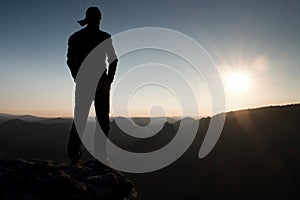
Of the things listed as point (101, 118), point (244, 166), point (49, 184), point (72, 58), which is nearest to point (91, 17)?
point (72, 58)

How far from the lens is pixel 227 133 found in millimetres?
76750

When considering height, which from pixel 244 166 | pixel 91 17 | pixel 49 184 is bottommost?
pixel 244 166

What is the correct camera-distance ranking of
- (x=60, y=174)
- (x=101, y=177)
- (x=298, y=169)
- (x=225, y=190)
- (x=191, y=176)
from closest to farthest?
(x=60, y=174) < (x=101, y=177) < (x=298, y=169) < (x=225, y=190) < (x=191, y=176)

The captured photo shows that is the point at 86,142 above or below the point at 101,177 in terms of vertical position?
above

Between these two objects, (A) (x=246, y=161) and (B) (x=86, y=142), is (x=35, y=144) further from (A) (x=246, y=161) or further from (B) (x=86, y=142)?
(B) (x=86, y=142)

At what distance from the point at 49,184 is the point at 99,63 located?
3480 mm

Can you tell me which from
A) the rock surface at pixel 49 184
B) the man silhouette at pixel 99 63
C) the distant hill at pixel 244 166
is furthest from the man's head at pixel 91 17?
the distant hill at pixel 244 166

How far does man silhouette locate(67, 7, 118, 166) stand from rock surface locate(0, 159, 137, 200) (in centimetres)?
147

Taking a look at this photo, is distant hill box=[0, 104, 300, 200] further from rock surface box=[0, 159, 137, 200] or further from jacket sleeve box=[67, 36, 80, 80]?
rock surface box=[0, 159, 137, 200]

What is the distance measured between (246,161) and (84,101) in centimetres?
6657

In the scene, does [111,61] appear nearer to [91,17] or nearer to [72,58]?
[72,58]

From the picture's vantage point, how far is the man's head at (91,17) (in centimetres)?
683

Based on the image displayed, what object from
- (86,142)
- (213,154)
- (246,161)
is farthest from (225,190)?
(86,142)

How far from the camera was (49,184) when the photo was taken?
13.0 ft
